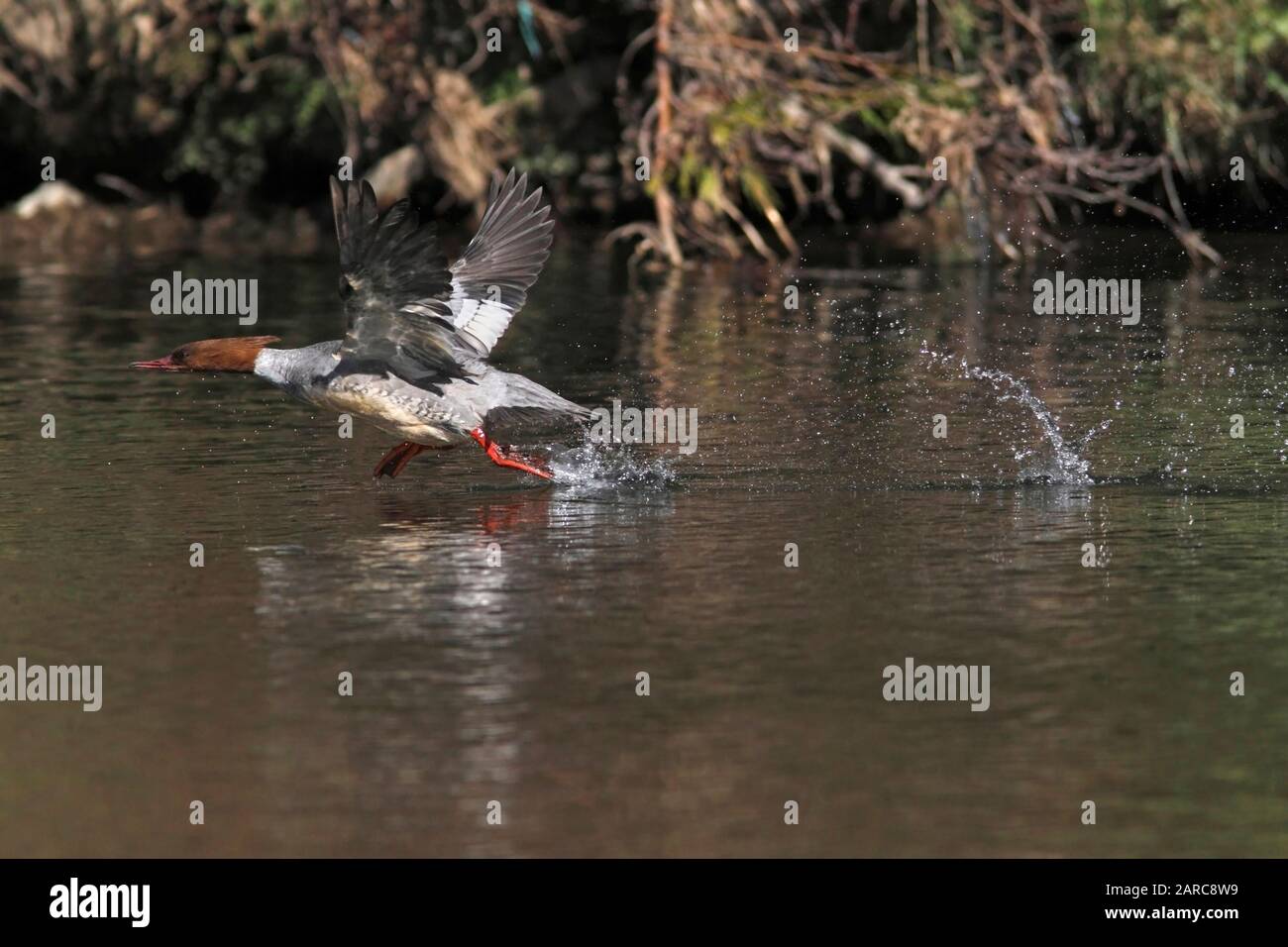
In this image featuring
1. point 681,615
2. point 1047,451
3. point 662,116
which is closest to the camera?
point 681,615

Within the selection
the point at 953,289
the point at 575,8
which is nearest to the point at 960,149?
the point at 953,289

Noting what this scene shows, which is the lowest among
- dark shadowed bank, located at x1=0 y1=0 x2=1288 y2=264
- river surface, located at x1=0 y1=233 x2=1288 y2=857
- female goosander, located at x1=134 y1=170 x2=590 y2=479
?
river surface, located at x1=0 y1=233 x2=1288 y2=857

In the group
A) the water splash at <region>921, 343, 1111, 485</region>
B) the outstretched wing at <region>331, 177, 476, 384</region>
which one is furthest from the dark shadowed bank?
the outstretched wing at <region>331, 177, 476, 384</region>

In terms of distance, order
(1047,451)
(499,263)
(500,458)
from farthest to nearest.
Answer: (499,263) < (1047,451) < (500,458)

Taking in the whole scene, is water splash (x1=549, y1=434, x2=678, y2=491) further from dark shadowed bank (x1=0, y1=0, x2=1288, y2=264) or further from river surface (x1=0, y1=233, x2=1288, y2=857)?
dark shadowed bank (x1=0, y1=0, x2=1288, y2=264)

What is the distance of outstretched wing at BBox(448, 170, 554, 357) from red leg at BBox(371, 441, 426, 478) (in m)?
0.70

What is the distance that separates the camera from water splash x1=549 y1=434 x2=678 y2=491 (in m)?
11.5

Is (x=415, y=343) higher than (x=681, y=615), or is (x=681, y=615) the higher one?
(x=415, y=343)

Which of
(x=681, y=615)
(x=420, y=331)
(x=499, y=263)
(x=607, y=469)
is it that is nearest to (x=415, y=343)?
(x=420, y=331)

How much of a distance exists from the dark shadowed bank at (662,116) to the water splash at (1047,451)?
7250mm

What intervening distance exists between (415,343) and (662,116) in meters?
11.1

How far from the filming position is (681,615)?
28.2ft

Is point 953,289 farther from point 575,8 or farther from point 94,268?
point 94,268

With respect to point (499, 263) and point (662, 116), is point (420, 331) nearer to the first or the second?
point (499, 263)
